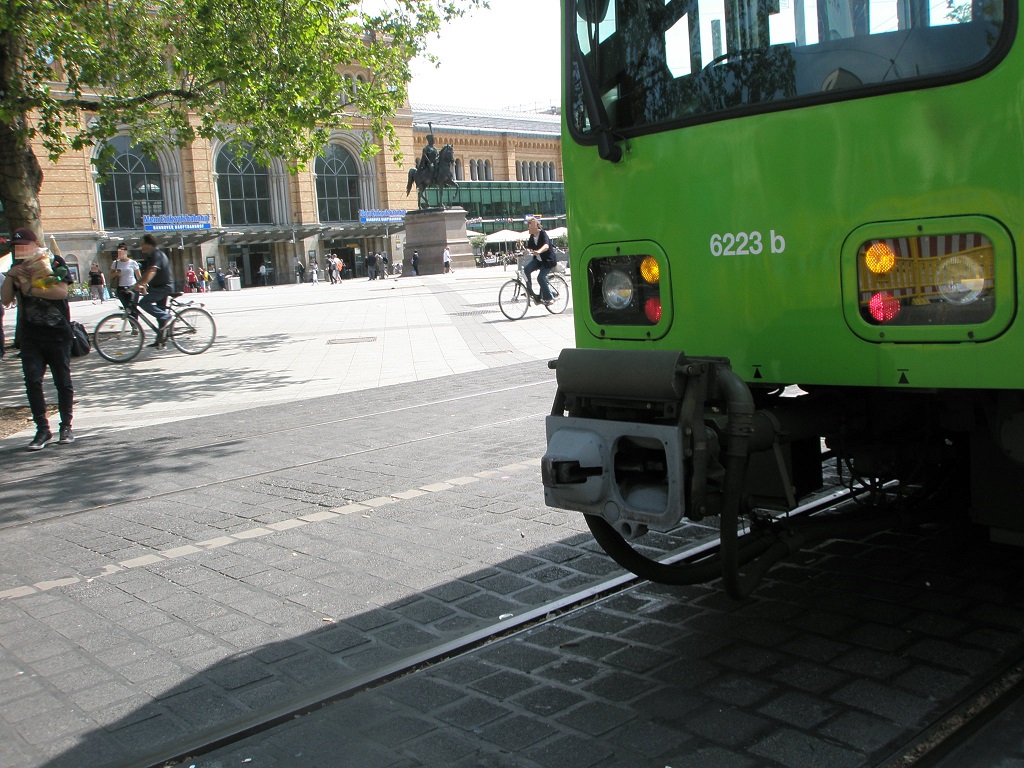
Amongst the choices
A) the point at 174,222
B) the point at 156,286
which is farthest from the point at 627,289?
the point at 174,222

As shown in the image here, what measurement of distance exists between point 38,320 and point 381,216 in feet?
212

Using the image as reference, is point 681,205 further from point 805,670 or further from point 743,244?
point 805,670

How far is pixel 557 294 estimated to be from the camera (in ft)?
66.6

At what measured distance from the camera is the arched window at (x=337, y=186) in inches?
2751

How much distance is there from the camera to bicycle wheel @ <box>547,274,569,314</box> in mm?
A: 20141

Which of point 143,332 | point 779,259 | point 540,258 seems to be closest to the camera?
point 779,259

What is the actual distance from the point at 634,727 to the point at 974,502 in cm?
154

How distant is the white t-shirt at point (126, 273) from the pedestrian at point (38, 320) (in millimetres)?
8488

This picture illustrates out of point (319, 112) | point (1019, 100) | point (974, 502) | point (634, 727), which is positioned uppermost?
point (319, 112)

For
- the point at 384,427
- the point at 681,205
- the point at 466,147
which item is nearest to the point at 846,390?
the point at 681,205

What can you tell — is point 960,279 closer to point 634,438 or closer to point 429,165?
point 634,438

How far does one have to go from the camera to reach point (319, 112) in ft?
53.1

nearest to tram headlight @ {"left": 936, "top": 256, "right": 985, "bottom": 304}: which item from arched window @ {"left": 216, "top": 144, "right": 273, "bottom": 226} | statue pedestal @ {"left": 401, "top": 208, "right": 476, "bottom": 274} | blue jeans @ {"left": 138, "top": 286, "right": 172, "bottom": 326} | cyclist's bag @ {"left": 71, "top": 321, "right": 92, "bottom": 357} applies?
cyclist's bag @ {"left": 71, "top": 321, "right": 92, "bottom": 357}

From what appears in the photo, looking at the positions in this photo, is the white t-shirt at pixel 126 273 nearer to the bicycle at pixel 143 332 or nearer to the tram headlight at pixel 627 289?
the bicycle at pixel 143 332
